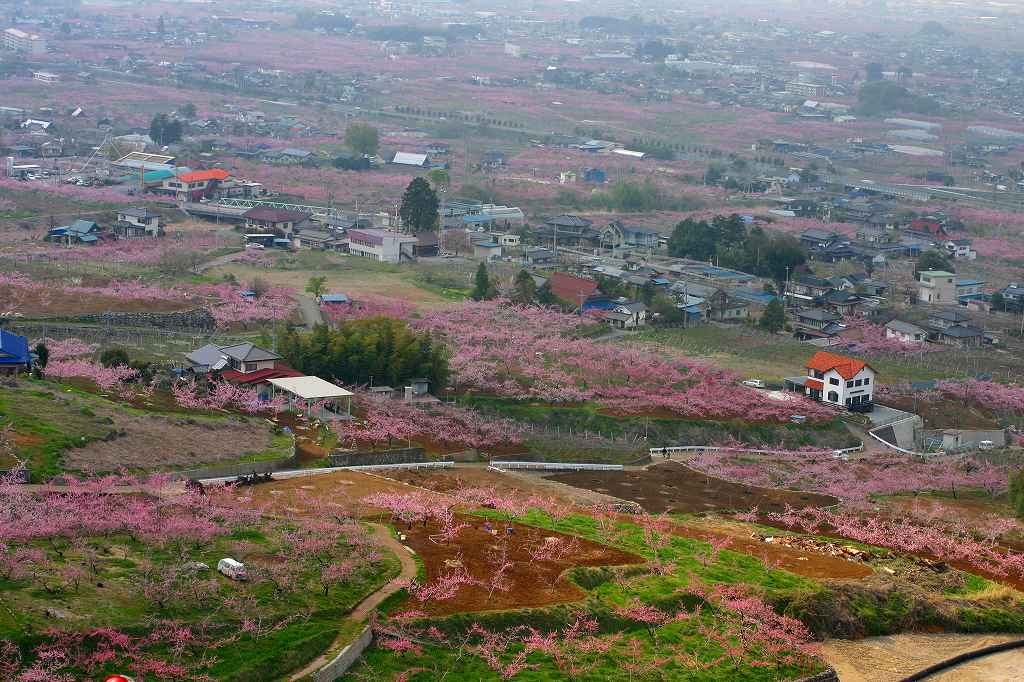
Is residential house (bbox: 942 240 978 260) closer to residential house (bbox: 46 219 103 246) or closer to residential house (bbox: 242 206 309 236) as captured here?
residential house (bbox: 242 206 309 236)

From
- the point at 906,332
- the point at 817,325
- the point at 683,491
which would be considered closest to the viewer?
the point at 683,491

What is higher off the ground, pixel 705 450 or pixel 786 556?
pixel 786 556

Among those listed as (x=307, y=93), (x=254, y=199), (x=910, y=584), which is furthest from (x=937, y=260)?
(x=307, y=93)

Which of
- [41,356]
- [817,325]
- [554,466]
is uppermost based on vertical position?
[41,356]

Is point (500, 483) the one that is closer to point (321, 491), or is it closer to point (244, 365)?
point (321, 491)

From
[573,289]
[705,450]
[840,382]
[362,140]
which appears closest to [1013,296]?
[573,289]

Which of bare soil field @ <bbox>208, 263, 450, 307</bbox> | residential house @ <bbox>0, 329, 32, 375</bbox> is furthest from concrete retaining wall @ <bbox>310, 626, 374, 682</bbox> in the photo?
bare soil field @ <bbox>208, 263, 450, 307</bbox>
